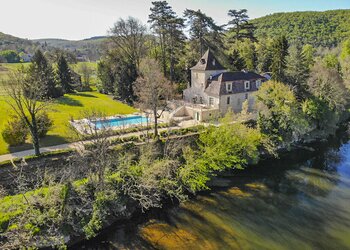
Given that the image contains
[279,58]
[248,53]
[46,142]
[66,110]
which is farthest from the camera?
[248,53]

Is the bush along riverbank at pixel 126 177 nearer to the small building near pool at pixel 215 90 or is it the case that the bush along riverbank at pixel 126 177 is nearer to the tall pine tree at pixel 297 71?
the small building near pool at pixel 215 90

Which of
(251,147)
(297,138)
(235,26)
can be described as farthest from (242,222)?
(235,26)

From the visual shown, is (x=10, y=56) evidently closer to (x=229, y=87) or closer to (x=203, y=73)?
(x=203, y=73)

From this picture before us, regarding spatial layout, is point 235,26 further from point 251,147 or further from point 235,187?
point 235,187

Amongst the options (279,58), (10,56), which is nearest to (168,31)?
(279,58)

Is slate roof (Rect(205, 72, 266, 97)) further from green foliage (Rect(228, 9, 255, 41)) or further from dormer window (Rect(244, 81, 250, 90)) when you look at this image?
green foliage (Rect(228, 9, 255, 41))

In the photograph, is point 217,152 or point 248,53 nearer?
point 217,152
